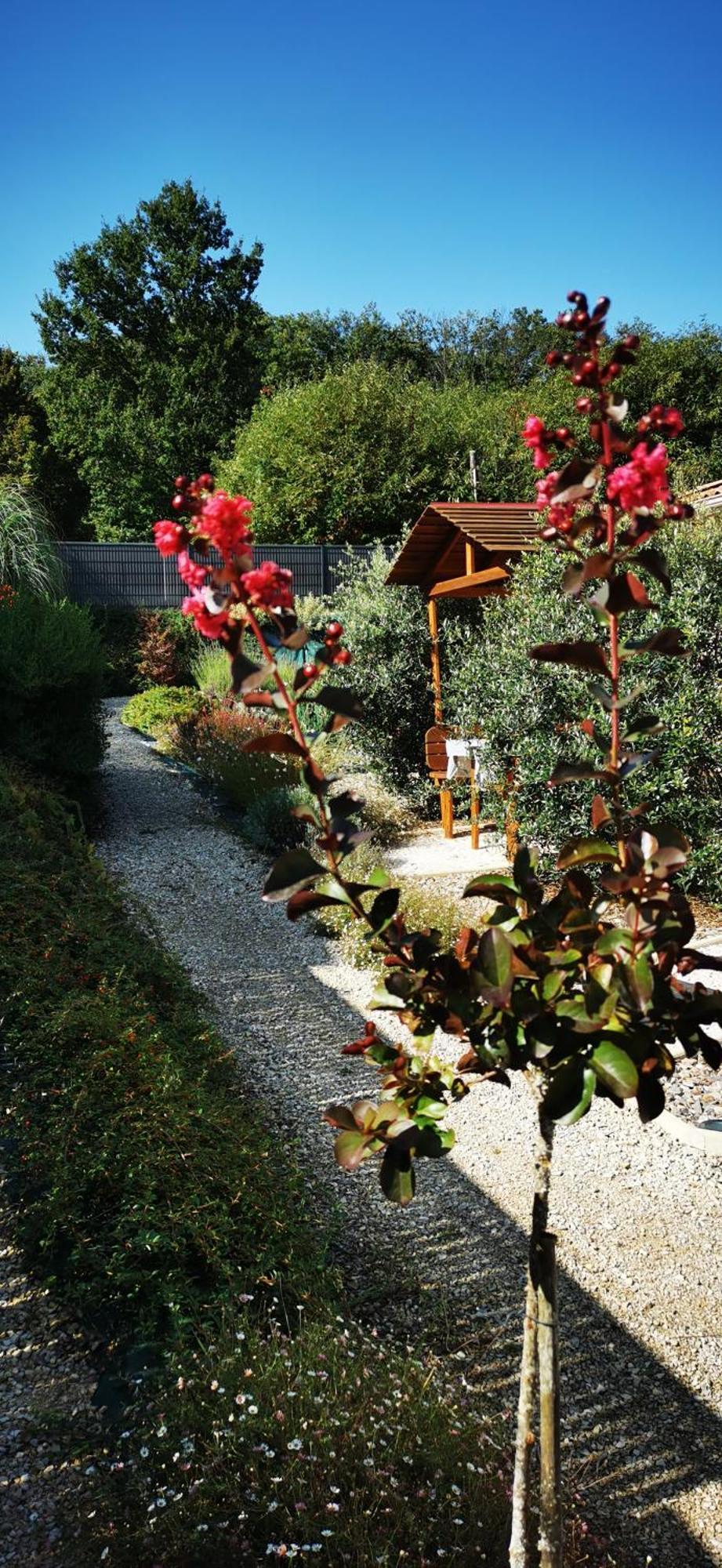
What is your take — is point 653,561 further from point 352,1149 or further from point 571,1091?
point 352,1149

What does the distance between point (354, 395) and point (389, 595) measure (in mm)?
11777

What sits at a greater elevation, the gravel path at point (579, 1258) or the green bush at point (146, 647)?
the green bush at point (146, 647)

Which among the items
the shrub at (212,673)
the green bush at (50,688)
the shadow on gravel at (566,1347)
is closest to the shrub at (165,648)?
the shrub at (212,673)

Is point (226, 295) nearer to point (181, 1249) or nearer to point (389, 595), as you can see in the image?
point (389, 595)

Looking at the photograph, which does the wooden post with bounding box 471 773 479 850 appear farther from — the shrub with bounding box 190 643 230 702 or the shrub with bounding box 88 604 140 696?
the shrub with bounding box 88 604 140 696

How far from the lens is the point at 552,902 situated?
1.47m

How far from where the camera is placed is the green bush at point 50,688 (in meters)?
7.66

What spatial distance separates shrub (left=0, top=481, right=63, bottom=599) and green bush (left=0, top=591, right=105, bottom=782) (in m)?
1.16

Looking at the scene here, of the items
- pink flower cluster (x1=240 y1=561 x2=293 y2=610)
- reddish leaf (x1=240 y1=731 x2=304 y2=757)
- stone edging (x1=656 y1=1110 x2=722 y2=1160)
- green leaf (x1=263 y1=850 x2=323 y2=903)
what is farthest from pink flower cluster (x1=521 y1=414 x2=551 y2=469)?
stone edging (x1=656 y1=1110 x2=722 y2=1160)

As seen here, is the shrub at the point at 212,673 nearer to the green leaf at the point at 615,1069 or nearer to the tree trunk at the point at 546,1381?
the tree trunk at the point at 546,1381

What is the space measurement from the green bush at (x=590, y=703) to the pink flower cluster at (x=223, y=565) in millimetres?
4790

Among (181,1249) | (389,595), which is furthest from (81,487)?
(181,1249)

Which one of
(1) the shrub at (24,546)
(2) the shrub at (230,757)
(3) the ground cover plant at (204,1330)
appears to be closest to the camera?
(3) the ground cover plant at (204,1330)

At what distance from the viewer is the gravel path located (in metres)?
2.32
